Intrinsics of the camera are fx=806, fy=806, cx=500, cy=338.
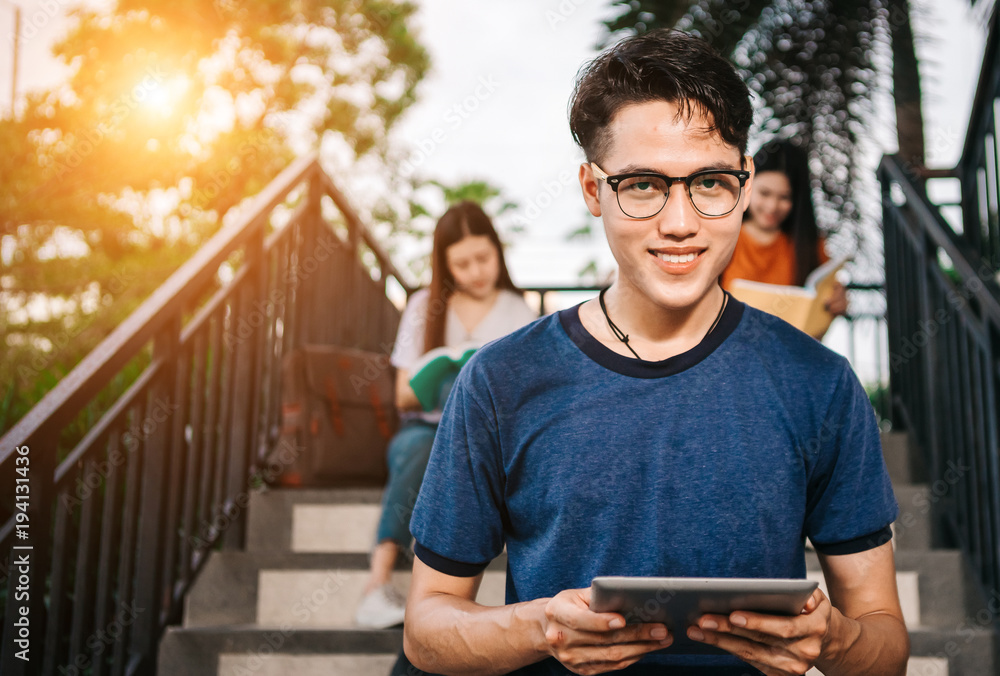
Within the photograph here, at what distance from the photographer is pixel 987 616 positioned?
7.16 ft

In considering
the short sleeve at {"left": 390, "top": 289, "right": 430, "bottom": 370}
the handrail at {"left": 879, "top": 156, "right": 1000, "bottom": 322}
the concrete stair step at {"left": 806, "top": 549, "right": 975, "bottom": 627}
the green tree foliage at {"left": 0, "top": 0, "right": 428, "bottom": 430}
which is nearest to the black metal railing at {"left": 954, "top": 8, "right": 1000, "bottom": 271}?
the handrail at {"left": 879, "top": 156, "right": 1000, "bottom": 322}

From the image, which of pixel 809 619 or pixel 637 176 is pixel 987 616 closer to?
pixel 809 619

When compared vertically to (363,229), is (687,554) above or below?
below

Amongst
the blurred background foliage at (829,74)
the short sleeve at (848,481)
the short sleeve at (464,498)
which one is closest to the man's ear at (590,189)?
the short sleeve at (464,498)

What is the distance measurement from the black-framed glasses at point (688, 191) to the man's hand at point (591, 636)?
500mm

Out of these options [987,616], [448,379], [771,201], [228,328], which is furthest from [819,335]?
[228,328]

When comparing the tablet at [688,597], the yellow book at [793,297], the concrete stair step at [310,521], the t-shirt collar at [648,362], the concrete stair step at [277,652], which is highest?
the yellow book at [793,297]

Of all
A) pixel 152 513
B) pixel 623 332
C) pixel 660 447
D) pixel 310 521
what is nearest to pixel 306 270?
pixel 310 521

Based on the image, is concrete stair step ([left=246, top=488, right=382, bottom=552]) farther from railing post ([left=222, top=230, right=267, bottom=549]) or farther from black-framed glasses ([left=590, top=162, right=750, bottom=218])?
black-framed glasses ([left=590, top=162, right=750, bottom=218])

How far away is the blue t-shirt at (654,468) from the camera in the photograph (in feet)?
3.40

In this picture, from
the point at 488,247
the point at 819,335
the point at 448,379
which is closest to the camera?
the point at 448,379

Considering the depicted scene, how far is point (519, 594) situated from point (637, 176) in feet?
1.91

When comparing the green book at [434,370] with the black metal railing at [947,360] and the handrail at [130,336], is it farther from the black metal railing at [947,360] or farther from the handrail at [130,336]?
the black metal railing at [947,360]

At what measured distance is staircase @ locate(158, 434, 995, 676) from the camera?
212cm
